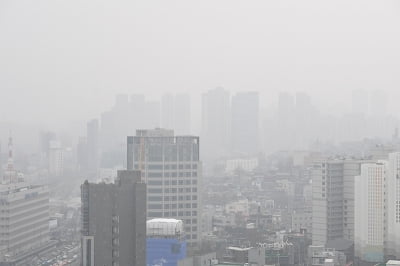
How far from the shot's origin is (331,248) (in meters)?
7.39

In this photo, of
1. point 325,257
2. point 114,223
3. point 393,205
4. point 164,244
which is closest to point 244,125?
point 393,205

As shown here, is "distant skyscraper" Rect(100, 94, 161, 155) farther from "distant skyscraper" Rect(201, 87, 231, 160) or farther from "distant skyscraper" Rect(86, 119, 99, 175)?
"distant skyscraper" Rect(201, 87, 231, 160)

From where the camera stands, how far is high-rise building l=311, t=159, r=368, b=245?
8.24m

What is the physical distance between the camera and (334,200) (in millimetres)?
8352

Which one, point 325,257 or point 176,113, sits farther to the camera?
point 176,113

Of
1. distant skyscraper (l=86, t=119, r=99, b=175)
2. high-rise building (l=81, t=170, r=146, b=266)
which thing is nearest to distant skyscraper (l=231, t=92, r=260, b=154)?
distant skyscraper (l=86, t=119, r=99, b=175)

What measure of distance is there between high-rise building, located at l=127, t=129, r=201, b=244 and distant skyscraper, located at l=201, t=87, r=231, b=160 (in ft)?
3.05

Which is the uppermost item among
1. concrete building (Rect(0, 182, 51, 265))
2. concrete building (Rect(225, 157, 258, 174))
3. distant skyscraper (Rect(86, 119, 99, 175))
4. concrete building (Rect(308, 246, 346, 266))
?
distant skyscraper (Rect(86, 119, 99, 175))

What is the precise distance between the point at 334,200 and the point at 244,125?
281cm

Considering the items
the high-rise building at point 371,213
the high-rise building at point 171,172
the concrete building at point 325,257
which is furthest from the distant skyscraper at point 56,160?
the high-rise building at point 371,213

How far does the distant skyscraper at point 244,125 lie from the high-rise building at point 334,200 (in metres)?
2.32

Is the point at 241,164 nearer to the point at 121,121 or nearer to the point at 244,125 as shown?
the point at 244,125

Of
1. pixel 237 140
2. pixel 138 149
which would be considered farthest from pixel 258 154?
pixel 138 149

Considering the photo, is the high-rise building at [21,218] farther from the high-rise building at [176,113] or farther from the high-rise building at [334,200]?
the high-rise building at [334,200]
